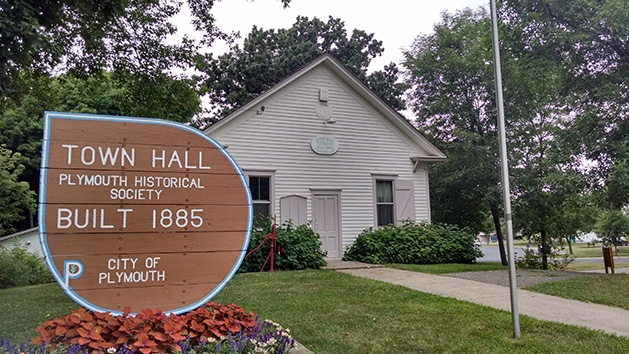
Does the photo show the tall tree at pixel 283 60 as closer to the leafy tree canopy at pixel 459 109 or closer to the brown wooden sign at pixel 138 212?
the leafy tree canopy at pixel 459 109

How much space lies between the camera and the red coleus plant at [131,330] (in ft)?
9.20

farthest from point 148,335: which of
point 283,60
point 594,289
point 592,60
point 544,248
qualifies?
point 283,60

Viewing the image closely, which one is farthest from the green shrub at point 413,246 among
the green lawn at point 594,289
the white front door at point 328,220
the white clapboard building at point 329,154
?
the green lawn at point 594,289

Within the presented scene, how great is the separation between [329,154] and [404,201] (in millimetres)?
3106

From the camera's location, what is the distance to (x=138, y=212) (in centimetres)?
334

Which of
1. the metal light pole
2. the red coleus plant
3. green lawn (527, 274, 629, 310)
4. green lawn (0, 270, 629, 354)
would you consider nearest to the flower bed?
the red coleus plant

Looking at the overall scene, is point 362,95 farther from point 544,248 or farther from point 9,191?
point 9,191

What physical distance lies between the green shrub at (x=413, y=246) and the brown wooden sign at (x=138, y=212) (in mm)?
9261

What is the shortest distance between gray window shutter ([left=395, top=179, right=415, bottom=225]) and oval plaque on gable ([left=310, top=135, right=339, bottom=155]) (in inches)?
101

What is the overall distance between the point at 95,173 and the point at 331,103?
11.4 meters

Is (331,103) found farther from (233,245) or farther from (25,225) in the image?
(25,225)

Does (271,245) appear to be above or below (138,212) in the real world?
below

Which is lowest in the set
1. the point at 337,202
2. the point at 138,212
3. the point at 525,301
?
the point at 525,301

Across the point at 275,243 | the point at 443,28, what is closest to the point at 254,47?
the point at 443,28
